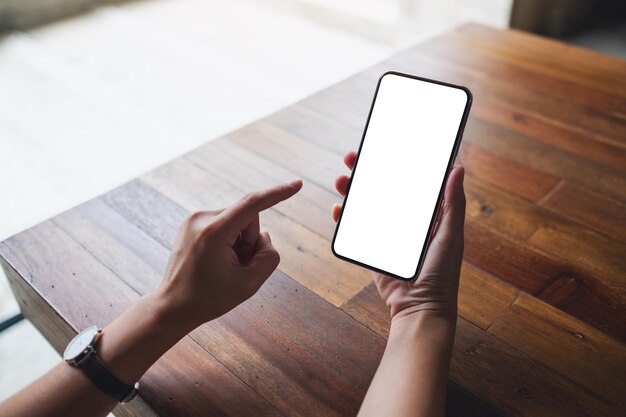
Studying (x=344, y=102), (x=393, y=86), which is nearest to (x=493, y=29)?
(x=344, y=102)

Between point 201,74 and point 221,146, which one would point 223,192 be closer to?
point 221,146

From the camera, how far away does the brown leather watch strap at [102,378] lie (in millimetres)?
674

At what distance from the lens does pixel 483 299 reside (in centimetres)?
91

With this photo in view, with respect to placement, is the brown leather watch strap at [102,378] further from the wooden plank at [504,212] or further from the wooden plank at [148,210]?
the wooden plank at [504,212]

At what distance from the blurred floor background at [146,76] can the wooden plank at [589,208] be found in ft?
3.59

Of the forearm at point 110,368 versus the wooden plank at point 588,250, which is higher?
the forearm at point 110,368

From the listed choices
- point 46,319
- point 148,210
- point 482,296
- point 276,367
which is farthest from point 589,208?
point 46,319

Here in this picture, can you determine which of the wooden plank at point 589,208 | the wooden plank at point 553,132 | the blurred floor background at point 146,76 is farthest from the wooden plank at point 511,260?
the blurred floor background at point 146,76

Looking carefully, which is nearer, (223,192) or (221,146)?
(223,192)

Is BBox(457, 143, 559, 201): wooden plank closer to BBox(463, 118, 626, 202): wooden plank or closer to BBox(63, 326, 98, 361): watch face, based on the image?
BBox(463, 118, 626, 202): wooden plank

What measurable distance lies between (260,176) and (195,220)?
0.49 metres

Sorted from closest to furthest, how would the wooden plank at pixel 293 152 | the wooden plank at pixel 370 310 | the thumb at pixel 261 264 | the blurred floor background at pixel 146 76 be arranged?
1. the thumb at pixel 261 264
2. the wooden plank at pixel 370 310
3. the wooden plank at pixel 293 152
4. the blurred floor background at pixel 146 76

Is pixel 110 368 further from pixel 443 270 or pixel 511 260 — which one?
pixel 511 260

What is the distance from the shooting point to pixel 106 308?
2.95ft
